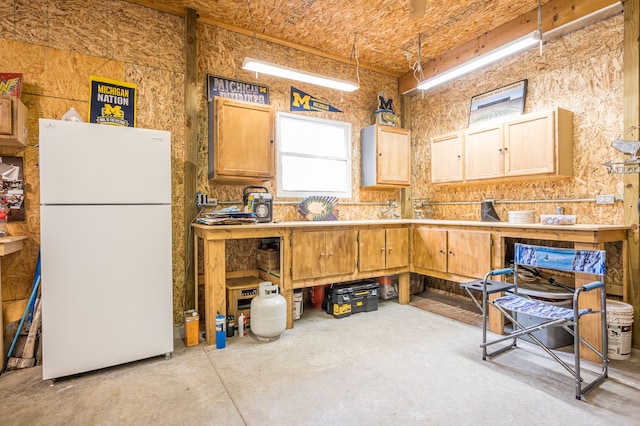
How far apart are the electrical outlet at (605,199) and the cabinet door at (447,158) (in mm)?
1421

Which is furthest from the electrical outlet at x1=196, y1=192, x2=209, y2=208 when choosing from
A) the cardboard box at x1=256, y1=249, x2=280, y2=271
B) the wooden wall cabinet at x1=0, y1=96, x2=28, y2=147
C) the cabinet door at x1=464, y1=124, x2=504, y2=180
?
the cabinet door at x1=464, y1=124, x2=504, y2=180

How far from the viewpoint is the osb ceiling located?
3541mm

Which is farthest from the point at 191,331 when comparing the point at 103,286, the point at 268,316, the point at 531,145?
the point at 531,145

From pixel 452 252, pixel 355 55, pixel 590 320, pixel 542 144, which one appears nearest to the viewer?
pixel 590 320

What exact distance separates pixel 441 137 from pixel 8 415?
5.02 meters

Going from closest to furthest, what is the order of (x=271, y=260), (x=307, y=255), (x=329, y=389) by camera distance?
1. (x=329, y=389)
2. (x=307, y=255)
3. (x=271, y=260)

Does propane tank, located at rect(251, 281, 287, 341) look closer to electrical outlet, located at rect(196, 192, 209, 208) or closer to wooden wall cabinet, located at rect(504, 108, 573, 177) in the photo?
electrical outlet, located at rect(196, 192, 209, 208)

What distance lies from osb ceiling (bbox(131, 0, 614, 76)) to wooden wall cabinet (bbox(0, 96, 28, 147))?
1608 millimetres

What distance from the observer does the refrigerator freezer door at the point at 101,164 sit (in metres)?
2.42

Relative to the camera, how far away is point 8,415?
2.06 m

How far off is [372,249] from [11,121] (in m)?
3.66

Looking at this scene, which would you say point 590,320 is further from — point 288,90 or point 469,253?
point 288,90

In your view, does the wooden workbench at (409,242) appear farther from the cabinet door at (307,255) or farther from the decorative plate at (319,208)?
the decorative plate at (319,208)

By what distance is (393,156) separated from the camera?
16.1ft
